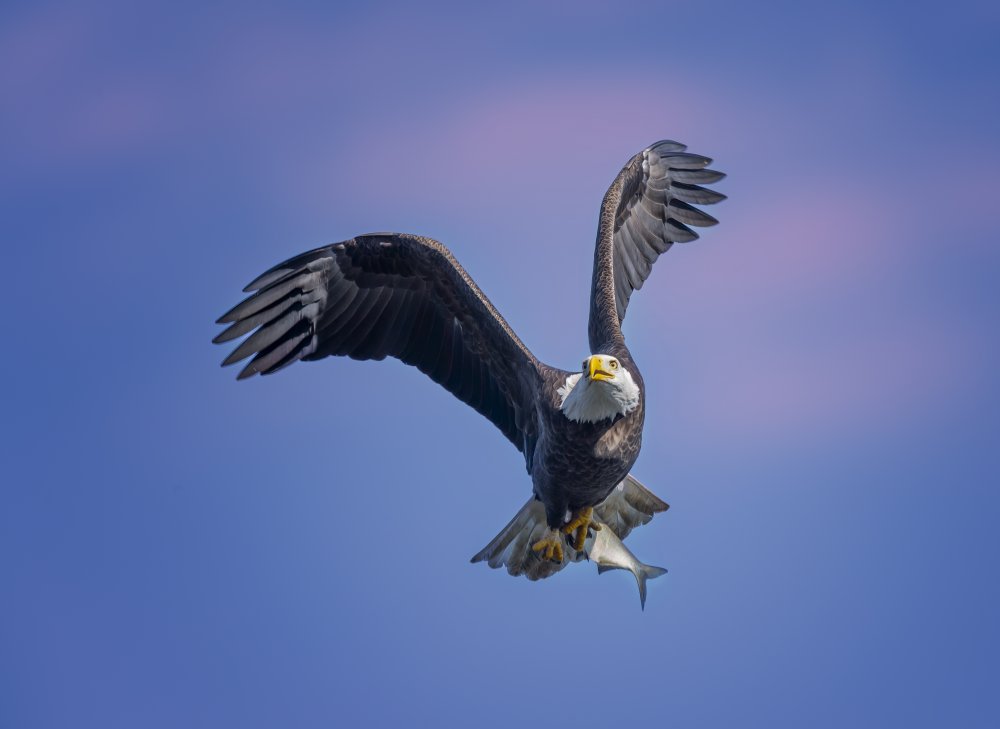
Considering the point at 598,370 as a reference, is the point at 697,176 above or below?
above

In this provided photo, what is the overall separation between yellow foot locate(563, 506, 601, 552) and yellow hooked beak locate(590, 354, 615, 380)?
4.73 ft

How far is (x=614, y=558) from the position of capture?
31.5ft

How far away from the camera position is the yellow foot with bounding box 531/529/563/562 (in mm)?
9461

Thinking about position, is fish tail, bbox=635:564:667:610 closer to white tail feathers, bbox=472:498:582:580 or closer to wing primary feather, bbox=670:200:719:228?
white tail feathers, bbox=472:498:582:580

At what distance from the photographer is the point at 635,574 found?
9.53 metres

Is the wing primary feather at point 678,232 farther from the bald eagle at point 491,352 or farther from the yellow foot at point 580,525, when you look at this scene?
the yellow foot at point 580,525

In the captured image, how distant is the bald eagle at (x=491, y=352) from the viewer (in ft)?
26.9

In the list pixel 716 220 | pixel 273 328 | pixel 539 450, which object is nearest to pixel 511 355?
pixel 539 450

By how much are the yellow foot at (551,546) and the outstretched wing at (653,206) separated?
5.61 ft

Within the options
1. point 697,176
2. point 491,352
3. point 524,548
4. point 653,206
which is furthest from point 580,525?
point 697,176

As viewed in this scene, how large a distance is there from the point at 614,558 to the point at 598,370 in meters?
2.31

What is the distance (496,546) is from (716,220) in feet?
10.3

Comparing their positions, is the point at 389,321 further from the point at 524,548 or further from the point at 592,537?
the point at 592,537

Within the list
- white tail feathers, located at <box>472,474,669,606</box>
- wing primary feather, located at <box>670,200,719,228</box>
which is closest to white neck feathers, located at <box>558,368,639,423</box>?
white tail feathers, located at <box>472,474,669,606</box>
